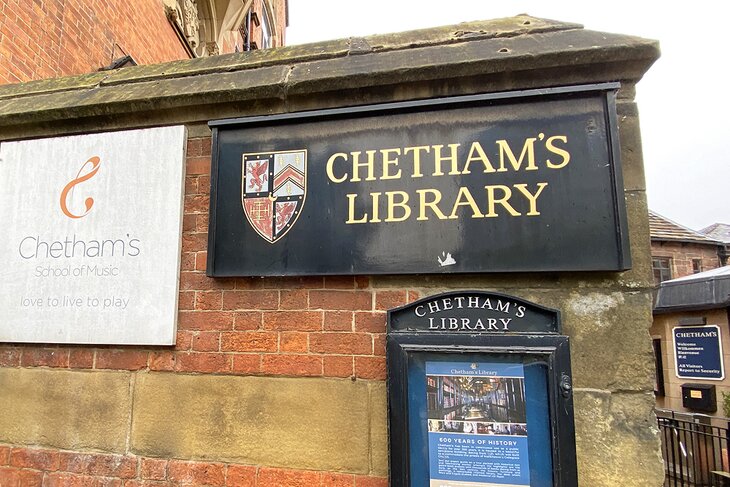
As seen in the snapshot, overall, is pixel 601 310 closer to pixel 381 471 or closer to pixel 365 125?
pixel 381 471

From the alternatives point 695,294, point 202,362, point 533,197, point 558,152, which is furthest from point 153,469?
point 695,294

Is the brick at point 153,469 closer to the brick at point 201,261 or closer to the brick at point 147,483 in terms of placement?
the brick at point 147,483

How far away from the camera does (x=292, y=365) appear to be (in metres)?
2.27

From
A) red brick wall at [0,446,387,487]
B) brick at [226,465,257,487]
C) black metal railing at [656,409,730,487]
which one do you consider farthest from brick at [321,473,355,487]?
black metal railing at [656,409,730,487]

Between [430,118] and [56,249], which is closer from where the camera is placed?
[430,118]

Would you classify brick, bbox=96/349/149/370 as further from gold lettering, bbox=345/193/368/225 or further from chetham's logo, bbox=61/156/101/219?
gold lettering, bbox=345/193/368/225

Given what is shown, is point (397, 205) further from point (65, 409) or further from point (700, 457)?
point (700, 457)

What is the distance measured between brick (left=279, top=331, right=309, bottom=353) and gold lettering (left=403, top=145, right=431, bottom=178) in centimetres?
98

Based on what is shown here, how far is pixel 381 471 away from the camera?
83.2 inches

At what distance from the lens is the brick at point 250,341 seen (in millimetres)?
2314

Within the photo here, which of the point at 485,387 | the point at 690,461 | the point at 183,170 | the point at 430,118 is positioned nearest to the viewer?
the point at 485,387

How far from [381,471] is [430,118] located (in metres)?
1.72

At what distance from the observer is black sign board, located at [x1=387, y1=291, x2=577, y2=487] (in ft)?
6.34

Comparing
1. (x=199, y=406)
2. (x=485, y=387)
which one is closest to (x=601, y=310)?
(x=485, y=387)
